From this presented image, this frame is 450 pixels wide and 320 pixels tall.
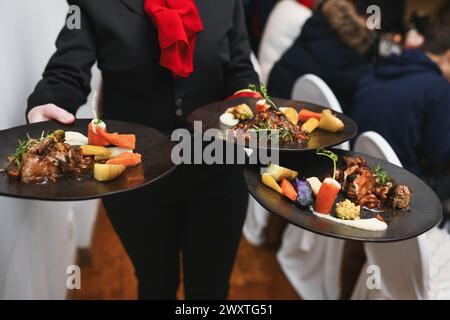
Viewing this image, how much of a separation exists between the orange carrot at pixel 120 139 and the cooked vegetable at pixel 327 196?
42 centimetres

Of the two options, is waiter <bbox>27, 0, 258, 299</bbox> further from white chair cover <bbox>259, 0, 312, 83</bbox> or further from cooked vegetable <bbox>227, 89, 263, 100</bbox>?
white chair cover <bbox>259, 0, 312, 83</bbox>

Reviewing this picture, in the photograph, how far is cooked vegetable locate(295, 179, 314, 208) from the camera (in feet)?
3.25

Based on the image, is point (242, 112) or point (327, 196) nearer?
point (327, 196)

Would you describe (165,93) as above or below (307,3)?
below

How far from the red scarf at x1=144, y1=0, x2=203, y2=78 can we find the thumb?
268mm

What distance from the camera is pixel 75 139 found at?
1.11m

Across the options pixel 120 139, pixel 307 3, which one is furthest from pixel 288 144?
pixel 307 3

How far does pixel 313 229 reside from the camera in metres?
0.89

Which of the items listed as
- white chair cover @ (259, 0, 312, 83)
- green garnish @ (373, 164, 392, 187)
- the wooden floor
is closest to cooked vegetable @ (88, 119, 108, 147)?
green garnish @ (373, 164, 392, 187)

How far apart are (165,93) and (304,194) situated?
507mm

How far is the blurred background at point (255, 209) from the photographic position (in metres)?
1.38

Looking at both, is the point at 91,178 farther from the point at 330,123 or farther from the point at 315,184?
the point at 330,123
